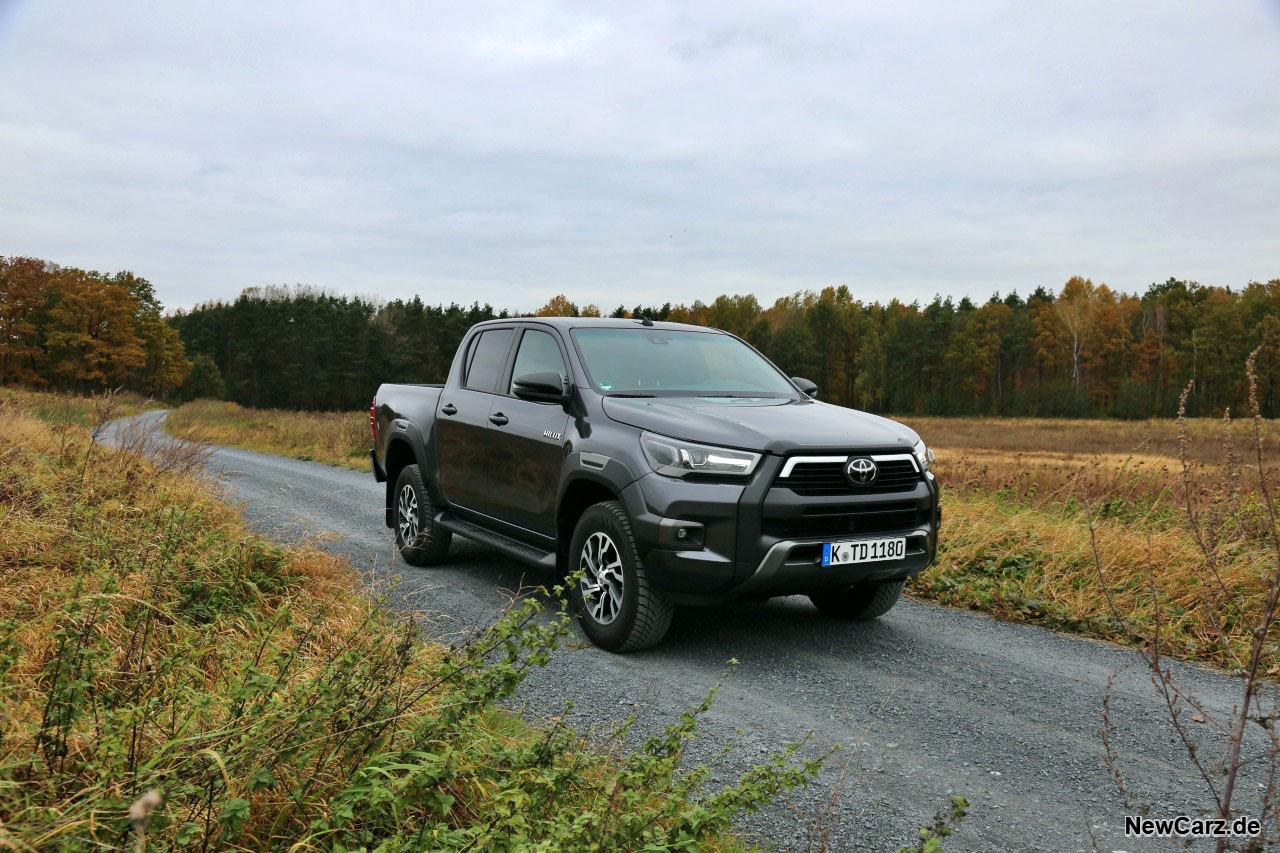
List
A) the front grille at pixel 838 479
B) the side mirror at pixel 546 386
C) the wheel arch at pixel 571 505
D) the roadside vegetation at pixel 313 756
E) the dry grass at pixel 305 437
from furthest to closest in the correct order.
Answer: the dry grass at pixel 305 437 < the side mirror at pixel 546 386 < the wheel arch at pixel 571 505 < the front grille at pixel 838 479 < the roadside vegetation at pixel 313 756

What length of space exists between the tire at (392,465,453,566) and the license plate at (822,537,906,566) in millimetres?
3388

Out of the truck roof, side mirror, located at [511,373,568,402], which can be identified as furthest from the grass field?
side mirror, located at [511,373,568,402]

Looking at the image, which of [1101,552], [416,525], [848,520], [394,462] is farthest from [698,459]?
[394,462]

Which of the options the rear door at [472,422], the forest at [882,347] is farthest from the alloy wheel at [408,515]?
the forest at [882,347]

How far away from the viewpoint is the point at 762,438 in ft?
14.5

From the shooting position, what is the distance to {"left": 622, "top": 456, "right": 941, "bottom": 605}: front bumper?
169 inches

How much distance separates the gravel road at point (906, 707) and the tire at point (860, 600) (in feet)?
0.36

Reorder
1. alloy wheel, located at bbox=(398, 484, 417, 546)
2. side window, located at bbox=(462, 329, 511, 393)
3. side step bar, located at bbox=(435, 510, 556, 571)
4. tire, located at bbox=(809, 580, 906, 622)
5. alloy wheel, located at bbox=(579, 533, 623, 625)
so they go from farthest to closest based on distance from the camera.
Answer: alloy wheel, located at bbox=(398, 484, 417, 546)
side window, located at bbox=(462, 329, 511, 393)
tire, located at bbox=(809, 580, 906, 622)
side step bar, located at bbox=(435, 510, 556, 571)
alloy wheel, located at bbox=(579, 533, 623, 625)

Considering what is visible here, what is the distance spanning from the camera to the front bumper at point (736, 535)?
4.30 m

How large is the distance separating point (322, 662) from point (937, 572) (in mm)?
4810

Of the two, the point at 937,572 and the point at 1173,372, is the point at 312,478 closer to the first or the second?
the point at 937,572

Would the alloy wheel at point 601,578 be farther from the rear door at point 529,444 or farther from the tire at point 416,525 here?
the tire at point 416,525

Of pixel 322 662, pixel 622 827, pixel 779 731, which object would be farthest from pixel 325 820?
pixel 779 731

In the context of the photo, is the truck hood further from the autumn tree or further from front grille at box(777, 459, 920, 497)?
the autumn tree
